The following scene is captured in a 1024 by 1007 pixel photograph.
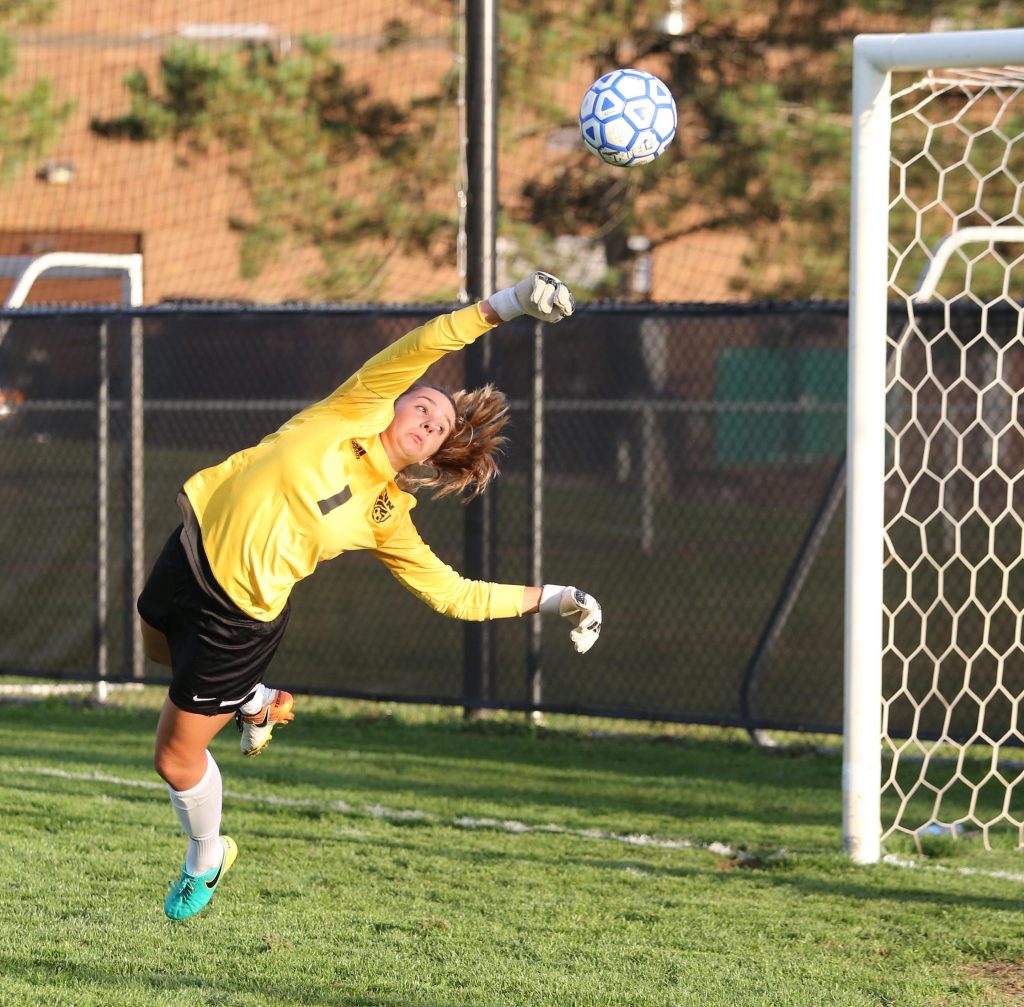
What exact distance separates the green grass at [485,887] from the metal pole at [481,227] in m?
0.55

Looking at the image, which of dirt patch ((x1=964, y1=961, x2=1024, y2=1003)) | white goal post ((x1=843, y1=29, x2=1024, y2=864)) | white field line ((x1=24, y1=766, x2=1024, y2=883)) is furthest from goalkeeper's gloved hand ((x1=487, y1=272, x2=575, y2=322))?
white field line ((x1=24, y1=766, x2=1024, y2=883))

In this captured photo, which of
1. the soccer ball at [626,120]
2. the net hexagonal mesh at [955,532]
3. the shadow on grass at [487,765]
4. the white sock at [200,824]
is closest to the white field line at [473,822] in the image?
the shadow on grass at [487,765]

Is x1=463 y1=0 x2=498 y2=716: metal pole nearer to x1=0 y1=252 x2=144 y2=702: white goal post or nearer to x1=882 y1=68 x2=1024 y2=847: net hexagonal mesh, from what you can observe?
x1=0 y1=252 x2=144 y2=702: white goal post

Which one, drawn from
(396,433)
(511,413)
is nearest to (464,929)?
(396,433)

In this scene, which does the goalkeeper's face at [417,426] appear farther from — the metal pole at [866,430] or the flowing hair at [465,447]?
the metal pole at [866,430]

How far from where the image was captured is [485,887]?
5867 mm

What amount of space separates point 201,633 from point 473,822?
2301 mm

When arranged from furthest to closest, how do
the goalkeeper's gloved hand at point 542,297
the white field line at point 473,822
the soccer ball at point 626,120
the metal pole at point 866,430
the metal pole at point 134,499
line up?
1. the metal pole at point 134,499
2. the white field line at point 473,822
3. the metal pole at point 866,430
4. the soccer ball at point 626,120
5. the goalkeeper's gloved hand at point 542,297

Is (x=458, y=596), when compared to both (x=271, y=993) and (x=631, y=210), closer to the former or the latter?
(x=271, y=993)

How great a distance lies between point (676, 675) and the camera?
857 centimetres

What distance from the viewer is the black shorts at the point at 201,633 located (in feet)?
16.5

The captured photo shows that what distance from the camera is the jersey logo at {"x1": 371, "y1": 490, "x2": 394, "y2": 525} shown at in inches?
206

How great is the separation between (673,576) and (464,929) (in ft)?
12.6

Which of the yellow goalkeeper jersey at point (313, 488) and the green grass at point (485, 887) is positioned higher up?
the yellow goalkeeper jersey at point (313, 488)
